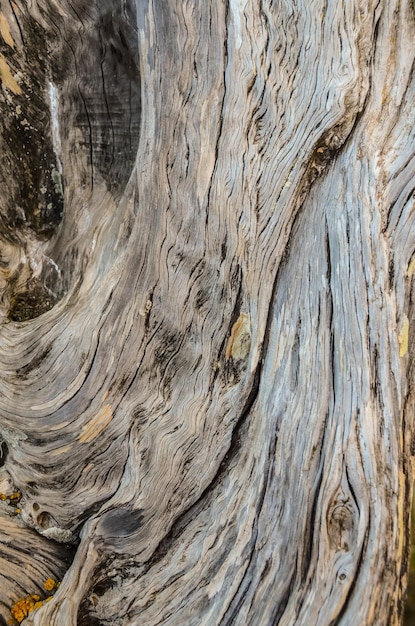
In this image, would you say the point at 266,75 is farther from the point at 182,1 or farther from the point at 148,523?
the point at 148,523

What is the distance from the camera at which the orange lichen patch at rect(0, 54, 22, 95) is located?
71.7 inches

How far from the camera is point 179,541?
1643 mm

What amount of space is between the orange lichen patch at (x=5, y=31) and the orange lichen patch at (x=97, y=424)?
1.52m

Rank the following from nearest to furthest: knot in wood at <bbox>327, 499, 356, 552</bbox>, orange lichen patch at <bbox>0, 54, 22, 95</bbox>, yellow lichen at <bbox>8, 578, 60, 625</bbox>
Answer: knot in wood at <bbox>327, 499, 356, 552</bbox> < yellow lichen at <bbox>8, 578, 60, 625</bbox> < orange lichen patch at <bbox>0, 54, 22, 95</bbox>

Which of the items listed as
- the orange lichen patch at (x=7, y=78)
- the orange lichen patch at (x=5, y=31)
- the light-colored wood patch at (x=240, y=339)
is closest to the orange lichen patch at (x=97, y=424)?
the light-colored wood patch at (x=240, y=339)

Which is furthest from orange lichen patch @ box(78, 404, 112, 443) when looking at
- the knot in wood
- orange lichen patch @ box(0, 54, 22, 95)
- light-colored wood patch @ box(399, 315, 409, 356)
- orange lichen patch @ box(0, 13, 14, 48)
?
orange lichen patch @ box(0, 13, 14, 48)

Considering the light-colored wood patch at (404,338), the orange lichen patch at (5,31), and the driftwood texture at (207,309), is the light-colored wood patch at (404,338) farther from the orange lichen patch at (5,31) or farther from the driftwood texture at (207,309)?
the orange lichen patch at (5,31)

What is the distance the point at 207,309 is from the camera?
5.34 ft

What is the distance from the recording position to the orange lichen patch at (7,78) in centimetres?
182

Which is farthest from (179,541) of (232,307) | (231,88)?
(231,88)

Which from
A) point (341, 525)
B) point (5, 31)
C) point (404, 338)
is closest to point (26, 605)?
point (341, 525)

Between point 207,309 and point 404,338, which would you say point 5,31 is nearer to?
point 207,309

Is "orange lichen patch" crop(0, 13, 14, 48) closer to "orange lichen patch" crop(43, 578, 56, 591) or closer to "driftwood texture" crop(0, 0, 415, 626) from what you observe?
"driftwood texture" crop(0, 0, 415, 626)

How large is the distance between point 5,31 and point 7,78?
0.55 feet
